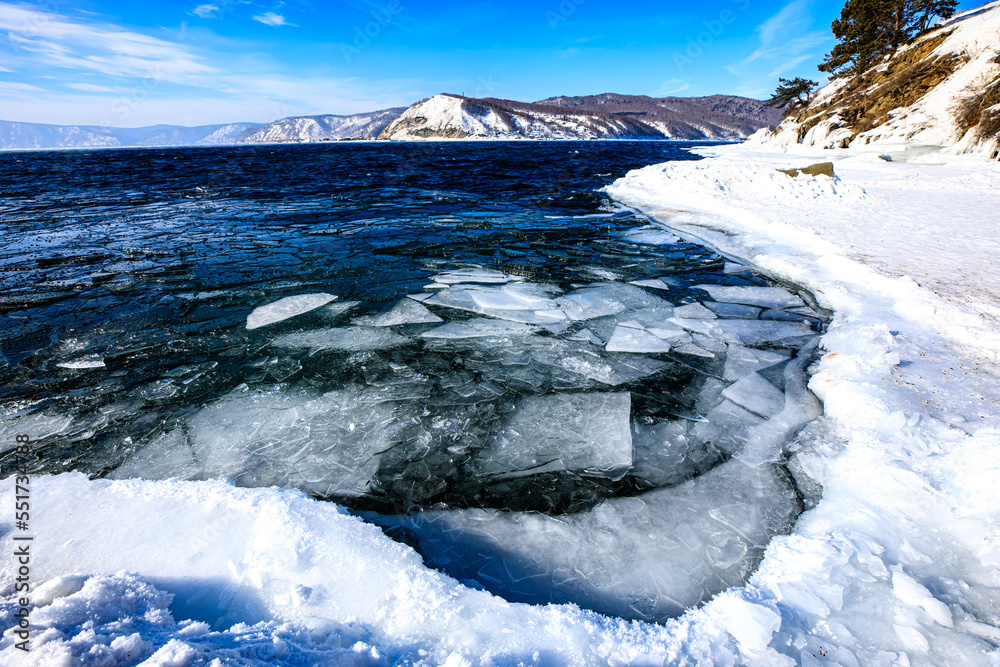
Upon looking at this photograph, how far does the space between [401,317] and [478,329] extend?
27.4 inches

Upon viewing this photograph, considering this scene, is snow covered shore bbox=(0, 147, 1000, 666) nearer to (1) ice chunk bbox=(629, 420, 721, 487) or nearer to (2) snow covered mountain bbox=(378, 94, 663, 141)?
(1) ice chunk bbox=(629, 420, 721, 487)

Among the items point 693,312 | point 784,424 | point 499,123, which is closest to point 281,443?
point 784,424

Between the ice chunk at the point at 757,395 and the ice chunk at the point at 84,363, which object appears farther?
the ice chunk at the point at 84,363

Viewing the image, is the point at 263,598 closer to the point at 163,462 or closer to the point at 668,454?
the point at 163,462

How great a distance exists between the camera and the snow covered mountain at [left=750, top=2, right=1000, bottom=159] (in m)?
13.5

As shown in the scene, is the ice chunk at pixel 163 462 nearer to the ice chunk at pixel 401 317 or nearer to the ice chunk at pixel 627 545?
the ice chunk at pixel 627 545

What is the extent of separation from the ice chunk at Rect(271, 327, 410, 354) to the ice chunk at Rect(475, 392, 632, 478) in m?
1.25

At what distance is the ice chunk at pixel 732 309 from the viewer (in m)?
3.65

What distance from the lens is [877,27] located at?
28.5 meters

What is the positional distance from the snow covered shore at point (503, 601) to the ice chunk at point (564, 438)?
67cm

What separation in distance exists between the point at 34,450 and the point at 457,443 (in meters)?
2.06

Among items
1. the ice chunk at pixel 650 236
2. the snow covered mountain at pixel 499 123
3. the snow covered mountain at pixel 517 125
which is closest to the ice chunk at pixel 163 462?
the ice chunk at pixel 650 236

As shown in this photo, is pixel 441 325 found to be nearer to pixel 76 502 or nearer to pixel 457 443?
pixel 457 443

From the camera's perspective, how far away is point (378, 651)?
1115 mm
